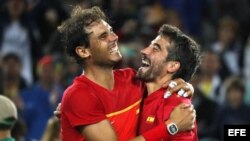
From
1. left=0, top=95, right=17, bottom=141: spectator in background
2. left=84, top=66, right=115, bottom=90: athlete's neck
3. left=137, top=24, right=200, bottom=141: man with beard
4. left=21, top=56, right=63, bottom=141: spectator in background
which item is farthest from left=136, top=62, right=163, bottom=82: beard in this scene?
left=21, top=56, right=63, bottom=141: spectator in background

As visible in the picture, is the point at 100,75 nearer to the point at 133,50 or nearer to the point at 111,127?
the point at 111,127

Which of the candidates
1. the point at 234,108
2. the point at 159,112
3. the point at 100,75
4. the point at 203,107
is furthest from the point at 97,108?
the point at 234,108

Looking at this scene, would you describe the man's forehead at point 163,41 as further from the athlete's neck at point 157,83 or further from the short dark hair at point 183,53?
the athlete's neck at point 157,83

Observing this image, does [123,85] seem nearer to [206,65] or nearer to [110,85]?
[110,85]

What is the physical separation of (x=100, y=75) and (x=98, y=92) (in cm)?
18

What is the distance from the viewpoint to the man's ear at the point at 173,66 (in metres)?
6.90

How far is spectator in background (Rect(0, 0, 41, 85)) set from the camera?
12.5 metres

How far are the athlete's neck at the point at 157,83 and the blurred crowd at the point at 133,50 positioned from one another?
3.22 m

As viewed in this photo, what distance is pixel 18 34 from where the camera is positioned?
12531 mm

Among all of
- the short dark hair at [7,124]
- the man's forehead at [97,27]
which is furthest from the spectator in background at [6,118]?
the man's forehead at [97,27]

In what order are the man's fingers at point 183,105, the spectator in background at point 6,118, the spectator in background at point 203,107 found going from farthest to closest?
the spectator in background at point 203,107 < the spectator in background at point 6,118 < the man's fingers at point 183,105


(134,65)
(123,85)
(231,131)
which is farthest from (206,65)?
(123,85)

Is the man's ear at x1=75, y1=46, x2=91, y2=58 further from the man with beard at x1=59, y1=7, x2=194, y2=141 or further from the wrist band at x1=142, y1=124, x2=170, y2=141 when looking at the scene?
the wrist band at x1=142, y1=124, x2=170, y2=141

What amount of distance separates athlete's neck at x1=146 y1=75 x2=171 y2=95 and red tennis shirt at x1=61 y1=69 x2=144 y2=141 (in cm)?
13
